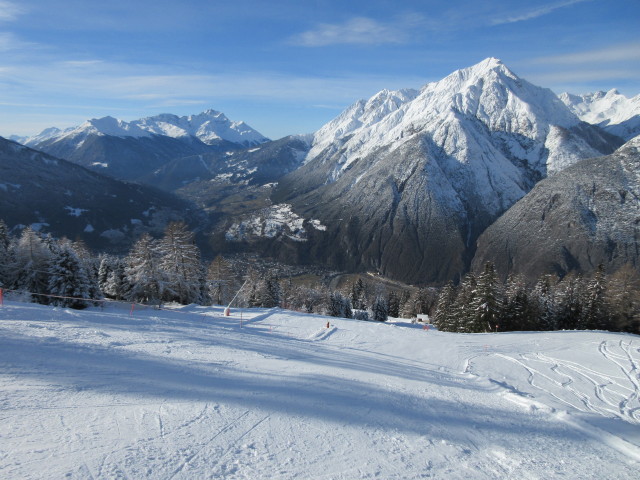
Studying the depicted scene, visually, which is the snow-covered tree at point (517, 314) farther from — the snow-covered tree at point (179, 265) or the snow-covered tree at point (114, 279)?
the snow-covered tree at point (114, 279)

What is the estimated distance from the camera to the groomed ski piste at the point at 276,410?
23.9ft

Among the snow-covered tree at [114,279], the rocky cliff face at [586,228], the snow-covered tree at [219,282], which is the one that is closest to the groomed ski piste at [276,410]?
the snow-covered tree at [114,279]

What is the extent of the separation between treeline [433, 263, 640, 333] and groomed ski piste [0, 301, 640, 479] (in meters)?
20.7

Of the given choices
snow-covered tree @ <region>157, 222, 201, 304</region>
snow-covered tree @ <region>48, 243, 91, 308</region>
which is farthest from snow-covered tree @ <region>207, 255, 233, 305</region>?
snow-covered tree @ <region>48, 243, 91, 308</region>

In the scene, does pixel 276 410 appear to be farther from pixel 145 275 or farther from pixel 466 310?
pixel 466 310

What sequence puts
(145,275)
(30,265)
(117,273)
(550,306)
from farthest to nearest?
(550,306) < (117,273) < (145,275) < (30,265)

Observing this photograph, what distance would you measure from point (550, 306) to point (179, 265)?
145 ft

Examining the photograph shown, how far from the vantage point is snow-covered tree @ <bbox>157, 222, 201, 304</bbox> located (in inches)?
1484

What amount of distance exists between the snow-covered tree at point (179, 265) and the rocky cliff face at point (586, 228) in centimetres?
16566

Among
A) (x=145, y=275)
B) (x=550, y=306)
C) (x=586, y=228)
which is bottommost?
(x=550, y=306)

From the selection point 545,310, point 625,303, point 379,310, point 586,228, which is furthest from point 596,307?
point 586,228

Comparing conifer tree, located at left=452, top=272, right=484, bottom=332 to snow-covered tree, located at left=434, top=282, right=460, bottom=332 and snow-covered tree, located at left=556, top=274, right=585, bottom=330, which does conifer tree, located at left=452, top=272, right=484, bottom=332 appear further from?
snow-covered tree, located at left=556, top=274, right=585, bottom=330

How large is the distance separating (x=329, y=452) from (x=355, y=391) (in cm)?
395

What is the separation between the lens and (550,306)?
148 ft
